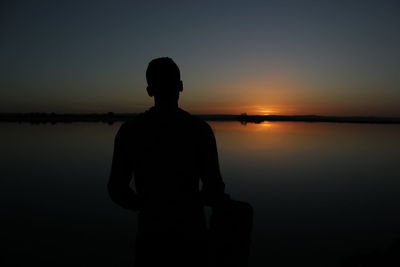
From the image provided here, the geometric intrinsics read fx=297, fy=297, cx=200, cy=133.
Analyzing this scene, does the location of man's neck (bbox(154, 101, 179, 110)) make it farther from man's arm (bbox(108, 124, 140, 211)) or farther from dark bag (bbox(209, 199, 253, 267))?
dark bag (bbox(209, 199, 253, 267))

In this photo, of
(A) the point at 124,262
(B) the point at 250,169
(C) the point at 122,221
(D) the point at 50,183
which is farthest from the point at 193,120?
(B) the point at 250,169

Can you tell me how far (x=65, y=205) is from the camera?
35.1 feet

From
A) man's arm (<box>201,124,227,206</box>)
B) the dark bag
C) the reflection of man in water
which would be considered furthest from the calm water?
man's arm (<box>201,124,227,206</box>)

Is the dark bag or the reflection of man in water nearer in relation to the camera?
the reflection of man in water

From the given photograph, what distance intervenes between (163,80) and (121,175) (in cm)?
72

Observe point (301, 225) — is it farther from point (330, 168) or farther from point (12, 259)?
point (330, 168)

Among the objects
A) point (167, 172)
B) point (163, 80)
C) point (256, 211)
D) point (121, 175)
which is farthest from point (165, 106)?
point (256, 211)

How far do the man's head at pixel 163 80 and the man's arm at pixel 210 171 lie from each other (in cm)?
34

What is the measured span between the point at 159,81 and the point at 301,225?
27.4ft

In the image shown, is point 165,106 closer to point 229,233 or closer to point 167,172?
point 167,172

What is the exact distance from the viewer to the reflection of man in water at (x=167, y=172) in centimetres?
196

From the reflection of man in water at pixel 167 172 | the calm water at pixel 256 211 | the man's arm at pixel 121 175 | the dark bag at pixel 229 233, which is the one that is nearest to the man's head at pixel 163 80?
the reflection of man in water at pixel 167 172

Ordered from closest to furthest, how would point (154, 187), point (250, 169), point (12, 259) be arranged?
point (154, 187)
point (12, 259)
point (250, 169)

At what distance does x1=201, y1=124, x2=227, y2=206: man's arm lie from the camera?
2.00m
